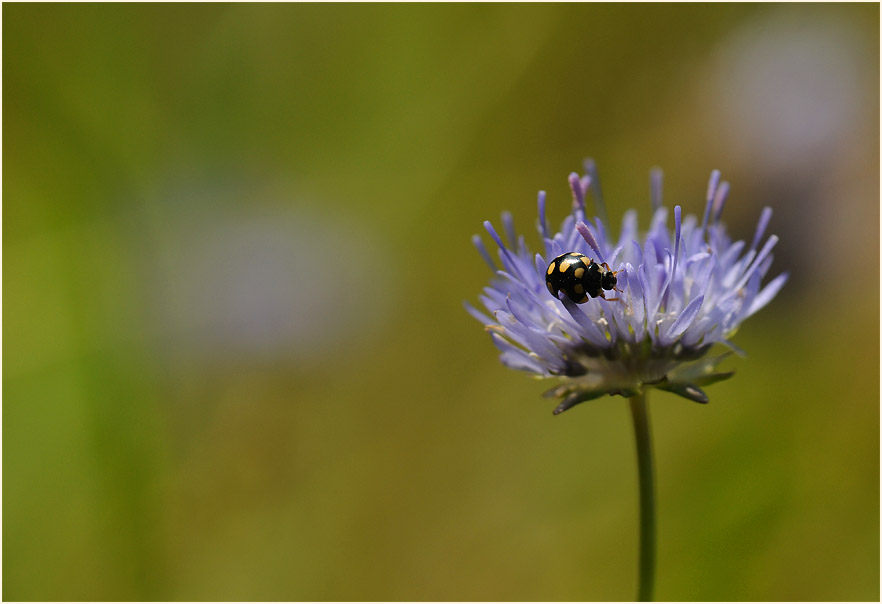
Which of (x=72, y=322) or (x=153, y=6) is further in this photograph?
(x=153, y=6)

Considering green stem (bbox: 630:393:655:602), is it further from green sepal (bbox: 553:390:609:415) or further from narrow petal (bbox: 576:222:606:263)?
narrow petal (bbox: 576:222:606:263)

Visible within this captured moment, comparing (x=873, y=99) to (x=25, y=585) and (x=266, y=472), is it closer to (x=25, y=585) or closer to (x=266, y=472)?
(x=266, y=472)

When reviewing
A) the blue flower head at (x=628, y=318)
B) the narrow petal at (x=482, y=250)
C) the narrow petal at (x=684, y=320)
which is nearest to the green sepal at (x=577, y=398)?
the blue flower head at (x=628, y=318)

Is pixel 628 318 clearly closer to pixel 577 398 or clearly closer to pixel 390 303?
pixel 577 398

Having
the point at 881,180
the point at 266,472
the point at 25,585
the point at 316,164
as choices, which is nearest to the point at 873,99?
the point at 881,180

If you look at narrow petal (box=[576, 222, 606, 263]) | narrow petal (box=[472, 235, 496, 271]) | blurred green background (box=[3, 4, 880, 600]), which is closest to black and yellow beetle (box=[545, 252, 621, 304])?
narrow petal (box=[576, 222, 606, 263])
